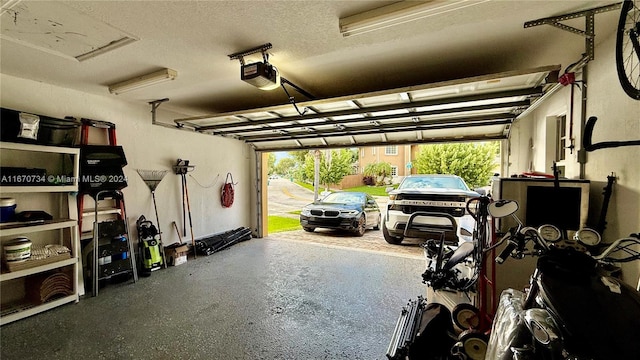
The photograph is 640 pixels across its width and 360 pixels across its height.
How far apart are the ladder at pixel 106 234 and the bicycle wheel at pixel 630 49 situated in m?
5.23

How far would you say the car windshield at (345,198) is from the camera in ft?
23.7

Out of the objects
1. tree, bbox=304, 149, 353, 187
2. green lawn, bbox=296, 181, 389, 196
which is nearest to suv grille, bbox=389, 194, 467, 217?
tree, bbox=304, 149, 353, 187

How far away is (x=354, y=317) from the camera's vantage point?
2.72 m

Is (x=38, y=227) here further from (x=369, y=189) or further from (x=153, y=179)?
(x=369, y=189)

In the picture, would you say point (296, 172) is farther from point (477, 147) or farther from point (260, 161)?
point (260, 161)

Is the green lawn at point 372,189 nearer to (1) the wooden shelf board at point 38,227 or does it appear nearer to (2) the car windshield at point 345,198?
(2) the car windshield at point 345,198

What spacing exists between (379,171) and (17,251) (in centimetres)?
1994

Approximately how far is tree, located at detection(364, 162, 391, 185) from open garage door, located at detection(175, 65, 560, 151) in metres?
15.7

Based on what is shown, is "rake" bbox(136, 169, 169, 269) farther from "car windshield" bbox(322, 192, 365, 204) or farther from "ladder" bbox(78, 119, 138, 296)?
"car windshield" bbox(322, 192, 365, 204)

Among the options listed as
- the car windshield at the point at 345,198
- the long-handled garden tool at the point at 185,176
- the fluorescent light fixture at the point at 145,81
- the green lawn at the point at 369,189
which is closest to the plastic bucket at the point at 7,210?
the fluorescent light fixture at the point at 145,81

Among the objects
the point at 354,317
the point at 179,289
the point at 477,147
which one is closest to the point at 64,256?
the point at 179,289

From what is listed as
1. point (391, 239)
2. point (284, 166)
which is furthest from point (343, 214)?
point (284, 166)

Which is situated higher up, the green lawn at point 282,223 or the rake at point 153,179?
the rake at point 153,179

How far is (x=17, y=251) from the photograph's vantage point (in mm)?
2699
